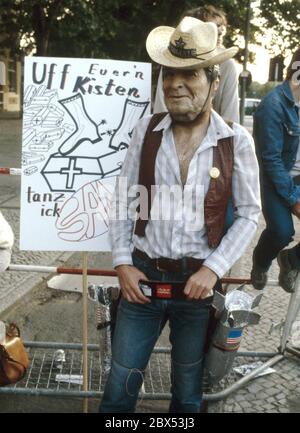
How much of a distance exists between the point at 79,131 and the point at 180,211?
2.81ft

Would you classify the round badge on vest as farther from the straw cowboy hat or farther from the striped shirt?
the straw cowboy hat

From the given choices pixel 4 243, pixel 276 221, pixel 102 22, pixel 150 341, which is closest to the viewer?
pixel 150 341

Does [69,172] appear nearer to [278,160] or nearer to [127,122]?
[127,122]

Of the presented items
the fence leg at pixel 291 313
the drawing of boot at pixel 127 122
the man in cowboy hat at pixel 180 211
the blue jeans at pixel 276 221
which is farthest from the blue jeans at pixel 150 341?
the fence leg at pixel 291 313

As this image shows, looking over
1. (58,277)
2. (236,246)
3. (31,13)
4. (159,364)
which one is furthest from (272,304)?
(31,13)

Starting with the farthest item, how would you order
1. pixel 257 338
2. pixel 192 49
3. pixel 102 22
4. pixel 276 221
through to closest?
1. pixel 102 22
2. pixel 257 338
3. pixel 276 221
4. pixel 192 49

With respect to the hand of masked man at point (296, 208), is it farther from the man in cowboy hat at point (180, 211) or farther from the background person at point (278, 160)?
the man in cowboy hat at point (180, 211)

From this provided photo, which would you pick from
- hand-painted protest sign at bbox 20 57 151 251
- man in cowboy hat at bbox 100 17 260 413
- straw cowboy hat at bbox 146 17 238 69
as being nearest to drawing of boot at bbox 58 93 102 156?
hand-painted protest sign at bbox 20 57 151 251

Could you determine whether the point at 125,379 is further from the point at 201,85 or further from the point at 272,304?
the point at 272,304

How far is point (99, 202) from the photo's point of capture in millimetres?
2854

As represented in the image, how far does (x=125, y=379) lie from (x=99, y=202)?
0.96 metres

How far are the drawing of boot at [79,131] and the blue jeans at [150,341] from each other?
2.42 feet

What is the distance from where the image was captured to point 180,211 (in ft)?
7.16

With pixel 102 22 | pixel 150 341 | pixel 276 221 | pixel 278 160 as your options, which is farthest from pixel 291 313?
pixel 102 22
